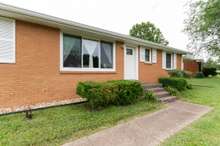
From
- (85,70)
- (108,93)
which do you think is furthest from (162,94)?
(85,70)

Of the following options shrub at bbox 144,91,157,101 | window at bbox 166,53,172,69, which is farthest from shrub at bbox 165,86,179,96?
window at bbox 166,53,172,69

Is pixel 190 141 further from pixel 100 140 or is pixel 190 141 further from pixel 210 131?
pixel 100 140

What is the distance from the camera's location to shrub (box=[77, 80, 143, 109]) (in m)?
6.70

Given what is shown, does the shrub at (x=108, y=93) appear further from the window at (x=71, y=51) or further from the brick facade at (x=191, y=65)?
the brick facade at (x=191, y=65)

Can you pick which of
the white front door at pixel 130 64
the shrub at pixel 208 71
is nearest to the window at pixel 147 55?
the white front door at pixel 130 64

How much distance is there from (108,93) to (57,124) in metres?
2.26

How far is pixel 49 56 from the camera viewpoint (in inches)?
290

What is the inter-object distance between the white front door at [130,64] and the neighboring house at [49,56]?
0.77 feet

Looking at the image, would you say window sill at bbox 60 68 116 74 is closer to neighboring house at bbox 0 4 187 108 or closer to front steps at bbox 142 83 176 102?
neighboring house at bbox 0 4 187 108

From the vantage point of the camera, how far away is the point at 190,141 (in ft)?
14.9

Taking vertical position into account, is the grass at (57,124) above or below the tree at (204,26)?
below

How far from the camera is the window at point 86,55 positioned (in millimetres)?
8000

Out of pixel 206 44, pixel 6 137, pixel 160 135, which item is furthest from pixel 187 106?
pixel 206 44

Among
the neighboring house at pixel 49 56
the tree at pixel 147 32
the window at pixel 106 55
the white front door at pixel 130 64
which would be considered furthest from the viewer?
the tree at pixel 147 32
